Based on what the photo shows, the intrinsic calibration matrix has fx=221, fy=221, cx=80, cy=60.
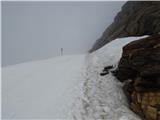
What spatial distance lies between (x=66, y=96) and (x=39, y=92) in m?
2.11

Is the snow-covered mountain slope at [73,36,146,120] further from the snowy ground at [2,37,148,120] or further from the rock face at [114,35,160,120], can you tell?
the rock face at [114,35,160,120]

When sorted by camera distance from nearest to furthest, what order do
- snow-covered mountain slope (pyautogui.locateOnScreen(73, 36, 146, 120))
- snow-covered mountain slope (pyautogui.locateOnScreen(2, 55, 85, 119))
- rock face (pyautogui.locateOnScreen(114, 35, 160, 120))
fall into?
rock face (pyautogui.locateOnScreen(114, 35, 160, 120)), snow-covered mountain slope (pyautogui.locateOnScreen(73, 36, 146, 120)), snow-covered mountain slope (pyautogui.locateOnScreen(2, 55, 85, 119))

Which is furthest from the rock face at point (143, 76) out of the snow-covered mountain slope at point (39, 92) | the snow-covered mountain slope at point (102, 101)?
the snow-covered mountain slope at point (39, 92)

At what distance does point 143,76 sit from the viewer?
36.6 feet

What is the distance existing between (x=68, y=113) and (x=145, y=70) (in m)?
4.35

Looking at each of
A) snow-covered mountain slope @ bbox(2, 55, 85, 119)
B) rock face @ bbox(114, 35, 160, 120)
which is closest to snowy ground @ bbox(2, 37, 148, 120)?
snow-covered mountain slope @ bbox(2, 55, 85, 119)

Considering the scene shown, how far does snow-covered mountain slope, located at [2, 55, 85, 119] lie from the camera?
11230 millimetres

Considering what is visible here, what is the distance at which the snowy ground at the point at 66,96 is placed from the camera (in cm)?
1077

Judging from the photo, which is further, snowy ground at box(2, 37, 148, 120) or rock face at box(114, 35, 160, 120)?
snowy ground at box(2, 37, 148, 120)

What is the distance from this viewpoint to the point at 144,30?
107ft

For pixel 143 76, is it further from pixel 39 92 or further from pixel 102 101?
pixel 39 92

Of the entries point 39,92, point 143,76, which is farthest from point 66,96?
point 143,76

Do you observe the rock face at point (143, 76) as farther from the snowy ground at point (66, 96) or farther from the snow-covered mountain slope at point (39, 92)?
the snow-covered mountain slope at point (39, 92)

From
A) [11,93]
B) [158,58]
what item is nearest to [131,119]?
[158,58]
